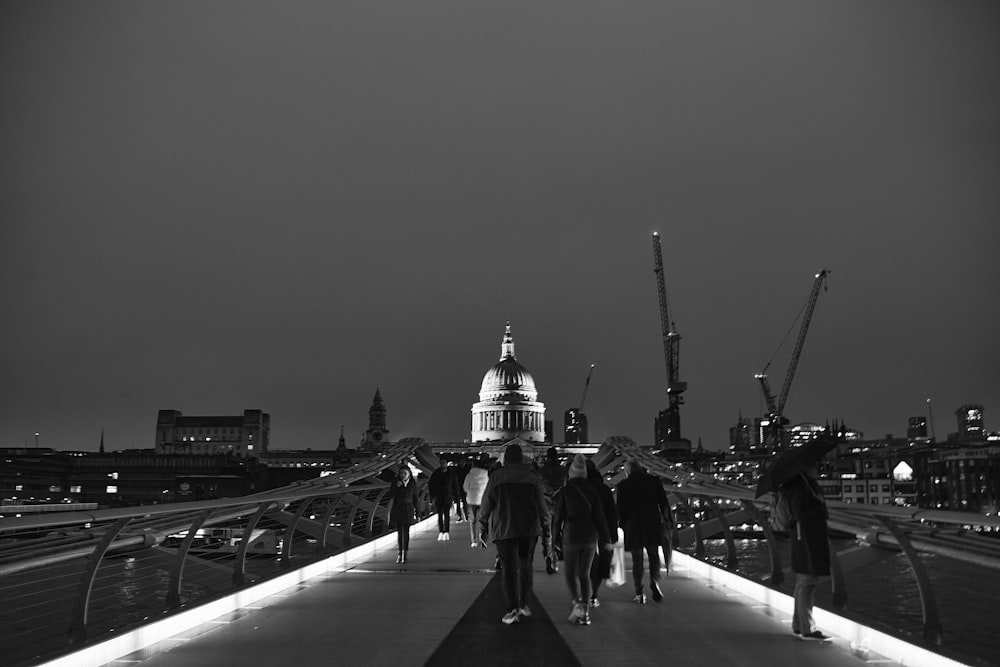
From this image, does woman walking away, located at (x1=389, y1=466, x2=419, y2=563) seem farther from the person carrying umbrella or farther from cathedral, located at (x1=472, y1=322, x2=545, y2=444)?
cathedral, located at (x1=472, y1=322, x2=545, y2=444)

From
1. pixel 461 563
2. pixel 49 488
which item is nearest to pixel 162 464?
pixel 49 488

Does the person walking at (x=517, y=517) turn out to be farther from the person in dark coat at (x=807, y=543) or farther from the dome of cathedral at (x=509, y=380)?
the dome of cathedral at (x=509, y=380)

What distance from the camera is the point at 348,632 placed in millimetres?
9211

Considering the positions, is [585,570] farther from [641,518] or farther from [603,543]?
[641,518]

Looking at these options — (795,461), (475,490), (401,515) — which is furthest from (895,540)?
(475,490)

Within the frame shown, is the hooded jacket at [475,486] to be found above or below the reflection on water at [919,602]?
above

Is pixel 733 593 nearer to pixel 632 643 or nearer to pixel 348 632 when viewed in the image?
pixel 632 643

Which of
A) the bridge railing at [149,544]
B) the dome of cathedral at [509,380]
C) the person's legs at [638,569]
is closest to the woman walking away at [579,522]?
the person's legs at [638,569]

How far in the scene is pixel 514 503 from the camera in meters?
10.2

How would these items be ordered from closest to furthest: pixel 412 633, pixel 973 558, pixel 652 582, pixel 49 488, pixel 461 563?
pixel 973 558 → pixel 412 633 → pixel 652 582 → pixel 461 563 → pixel 49 488

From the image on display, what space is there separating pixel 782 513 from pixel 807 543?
0.33 meters

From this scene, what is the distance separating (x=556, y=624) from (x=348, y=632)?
2054mm

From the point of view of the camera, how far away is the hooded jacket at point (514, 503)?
33.3 ft

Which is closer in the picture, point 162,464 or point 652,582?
point 652,582
